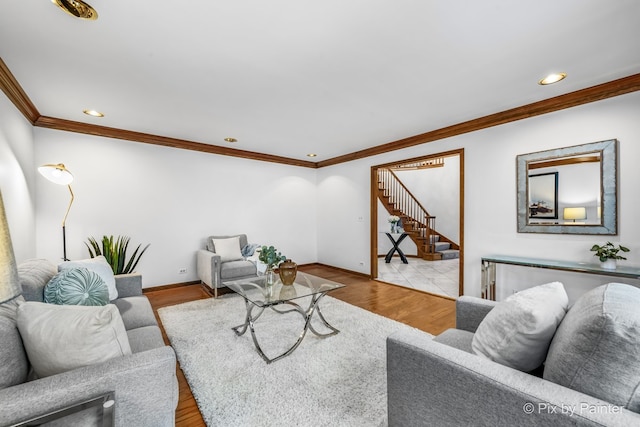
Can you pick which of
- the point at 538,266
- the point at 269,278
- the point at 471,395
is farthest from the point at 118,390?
the point at 538,266

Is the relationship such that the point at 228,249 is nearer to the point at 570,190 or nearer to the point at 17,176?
the point at 17,176

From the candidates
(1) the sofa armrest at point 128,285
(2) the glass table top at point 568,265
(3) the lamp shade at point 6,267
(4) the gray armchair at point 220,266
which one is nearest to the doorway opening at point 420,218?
Answer: (2) the glass table top at point 568,265

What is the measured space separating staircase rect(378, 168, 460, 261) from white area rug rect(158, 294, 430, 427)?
15.5ft

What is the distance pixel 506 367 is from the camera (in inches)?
42.1

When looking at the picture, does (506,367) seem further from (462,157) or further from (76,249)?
(76,249)

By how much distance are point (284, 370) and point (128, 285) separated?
1.71 m

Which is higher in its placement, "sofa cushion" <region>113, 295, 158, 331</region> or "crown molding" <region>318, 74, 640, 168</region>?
"crown molding" <region>318, 74, 640, 168</region>

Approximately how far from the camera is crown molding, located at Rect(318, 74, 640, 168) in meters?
2.59

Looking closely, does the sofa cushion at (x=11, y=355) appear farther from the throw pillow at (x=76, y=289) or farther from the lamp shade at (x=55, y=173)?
the lamp shade at (x=55, y=173)

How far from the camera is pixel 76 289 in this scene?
1.78m

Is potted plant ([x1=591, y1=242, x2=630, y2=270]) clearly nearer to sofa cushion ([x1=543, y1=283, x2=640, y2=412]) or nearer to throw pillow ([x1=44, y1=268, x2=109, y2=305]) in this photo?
sofa cushion ([x1=543, y1=283, x2=640, y2=412])

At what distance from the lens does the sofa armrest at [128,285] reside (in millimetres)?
2580

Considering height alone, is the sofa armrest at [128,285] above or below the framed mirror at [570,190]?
below

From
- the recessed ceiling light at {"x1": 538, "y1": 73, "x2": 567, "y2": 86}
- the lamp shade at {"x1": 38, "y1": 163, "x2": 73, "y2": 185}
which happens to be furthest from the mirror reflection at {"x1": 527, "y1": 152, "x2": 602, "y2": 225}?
the lamp shade at {"x1": 38, "y1": 163, "x2": 73, "y2": 185}
